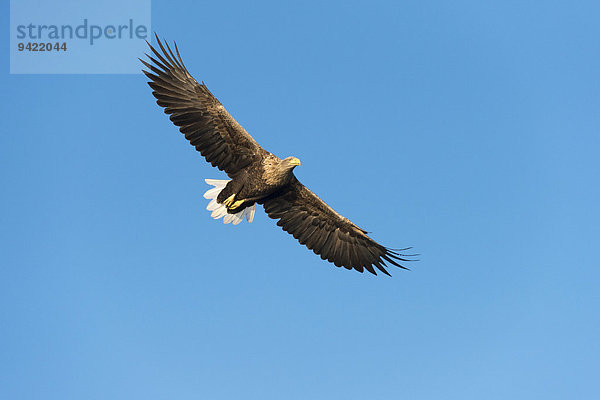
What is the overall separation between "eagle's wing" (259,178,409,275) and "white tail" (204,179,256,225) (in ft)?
1.16

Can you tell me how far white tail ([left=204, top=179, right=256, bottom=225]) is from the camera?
39.3 feet

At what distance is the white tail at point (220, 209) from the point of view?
11992mm

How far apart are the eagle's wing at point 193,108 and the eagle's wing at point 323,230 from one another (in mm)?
1242

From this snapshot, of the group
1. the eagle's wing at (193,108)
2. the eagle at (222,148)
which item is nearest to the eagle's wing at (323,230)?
the eagle at (222,148)

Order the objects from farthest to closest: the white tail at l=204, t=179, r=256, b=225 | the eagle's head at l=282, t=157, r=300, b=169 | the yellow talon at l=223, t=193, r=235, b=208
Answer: the white tail at l=204, t=179, r=256, b=225 < the yellow talon at l=223, t=193, r=235, b=208 < the eagle's head at l=282, t=157, r=300, b=169

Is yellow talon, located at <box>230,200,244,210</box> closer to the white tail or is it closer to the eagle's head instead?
the white tail

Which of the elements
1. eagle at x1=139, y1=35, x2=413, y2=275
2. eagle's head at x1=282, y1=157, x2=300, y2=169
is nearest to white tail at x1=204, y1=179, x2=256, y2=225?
eagle at x1=139, y1=35, x2=413, y2=275

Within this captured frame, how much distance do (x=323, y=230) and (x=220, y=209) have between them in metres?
1.88

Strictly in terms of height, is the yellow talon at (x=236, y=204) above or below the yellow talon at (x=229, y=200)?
below

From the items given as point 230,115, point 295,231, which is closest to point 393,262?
point 295,231

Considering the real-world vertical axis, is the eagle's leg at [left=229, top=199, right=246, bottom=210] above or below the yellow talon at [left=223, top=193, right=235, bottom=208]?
below

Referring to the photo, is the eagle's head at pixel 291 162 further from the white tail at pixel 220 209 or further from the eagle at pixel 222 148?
the white tail at pixel 220 209

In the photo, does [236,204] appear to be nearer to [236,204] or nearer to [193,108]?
[236,204]

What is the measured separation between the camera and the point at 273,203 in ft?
40.4
